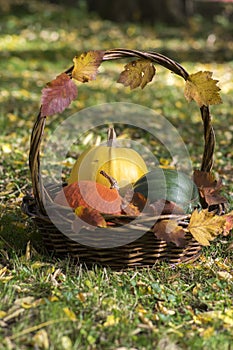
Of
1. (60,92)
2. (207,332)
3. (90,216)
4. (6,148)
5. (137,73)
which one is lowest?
(207,332)

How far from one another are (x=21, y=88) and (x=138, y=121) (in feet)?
6.13

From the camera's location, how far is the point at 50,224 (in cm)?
279

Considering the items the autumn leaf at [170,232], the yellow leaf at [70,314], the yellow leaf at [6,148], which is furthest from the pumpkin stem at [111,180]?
the yellow leaf at [6,148]

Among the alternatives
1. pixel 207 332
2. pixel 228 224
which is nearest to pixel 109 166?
→ pixel 228 224

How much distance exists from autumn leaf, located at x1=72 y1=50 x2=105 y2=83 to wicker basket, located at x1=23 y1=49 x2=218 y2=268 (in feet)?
0.11

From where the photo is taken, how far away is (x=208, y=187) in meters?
3.12

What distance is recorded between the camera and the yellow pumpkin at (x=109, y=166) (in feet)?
10.0

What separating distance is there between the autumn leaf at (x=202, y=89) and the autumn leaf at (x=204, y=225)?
0.54 m

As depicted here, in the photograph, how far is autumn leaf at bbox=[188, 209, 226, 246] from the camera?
2.77 metres

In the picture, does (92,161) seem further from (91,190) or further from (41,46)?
(41,46)

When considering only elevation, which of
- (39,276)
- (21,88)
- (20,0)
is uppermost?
(20,0)

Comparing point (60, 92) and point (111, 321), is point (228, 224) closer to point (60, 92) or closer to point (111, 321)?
point (111, 321)

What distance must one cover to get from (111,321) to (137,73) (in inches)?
50.1

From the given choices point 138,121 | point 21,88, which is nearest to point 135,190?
point 138,121
